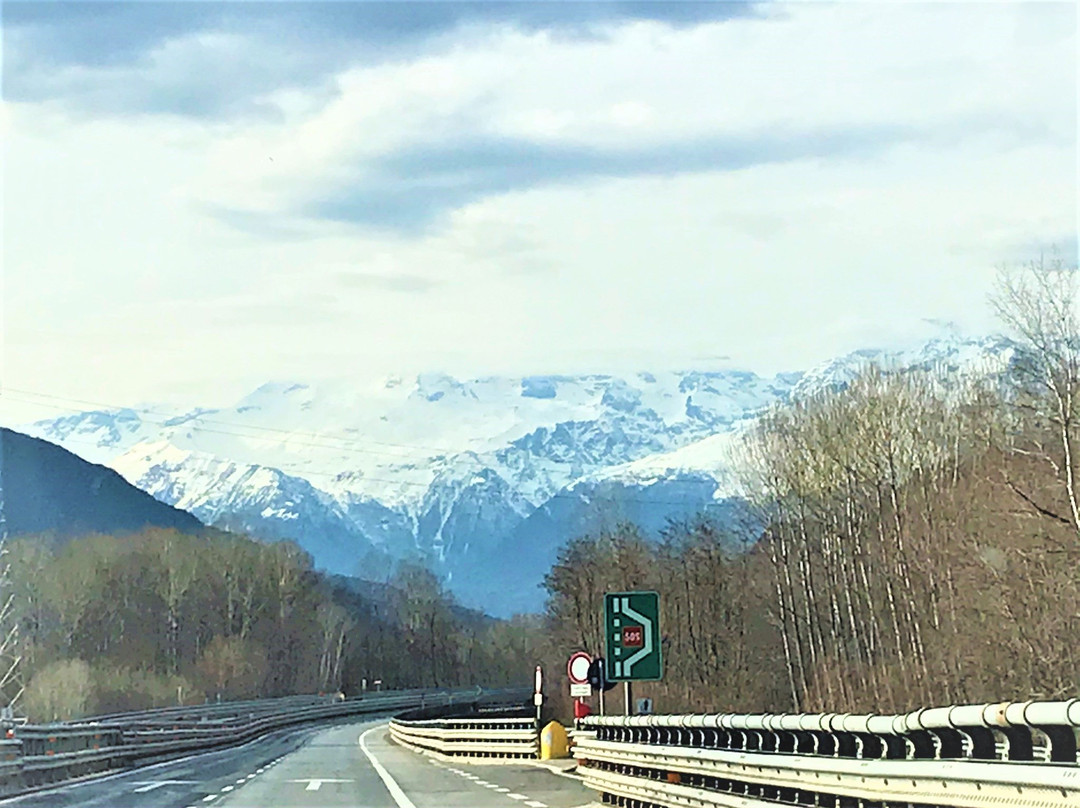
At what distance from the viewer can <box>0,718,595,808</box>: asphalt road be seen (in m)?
24.0

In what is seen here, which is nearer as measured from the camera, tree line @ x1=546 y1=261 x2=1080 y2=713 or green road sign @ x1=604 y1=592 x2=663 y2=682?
green road sign @ x1=604 y1=592 x2=663 y2=682

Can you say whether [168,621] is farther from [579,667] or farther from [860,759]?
[860,759]

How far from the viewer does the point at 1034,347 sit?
153 ft

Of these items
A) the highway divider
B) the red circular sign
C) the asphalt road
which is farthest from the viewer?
the highway divider

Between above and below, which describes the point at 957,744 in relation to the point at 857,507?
below

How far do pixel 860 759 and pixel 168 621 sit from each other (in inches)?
4766

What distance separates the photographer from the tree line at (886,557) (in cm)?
4475

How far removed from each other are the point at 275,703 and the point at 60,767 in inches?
3300

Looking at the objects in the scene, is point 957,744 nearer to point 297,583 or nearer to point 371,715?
point 371,715

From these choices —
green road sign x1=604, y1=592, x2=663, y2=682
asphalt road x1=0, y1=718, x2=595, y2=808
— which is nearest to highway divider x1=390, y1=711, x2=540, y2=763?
asphalt road x1=0, y1=718, x2=595, y2=808

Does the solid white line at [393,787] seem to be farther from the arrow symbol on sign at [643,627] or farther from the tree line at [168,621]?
the tree line at [168,621]

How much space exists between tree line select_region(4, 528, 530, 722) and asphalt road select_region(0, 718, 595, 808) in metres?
40.9

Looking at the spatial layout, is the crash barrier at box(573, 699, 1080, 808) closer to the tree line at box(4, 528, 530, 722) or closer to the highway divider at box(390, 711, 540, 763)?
the highway divider at box(390, 711, 540, 763)

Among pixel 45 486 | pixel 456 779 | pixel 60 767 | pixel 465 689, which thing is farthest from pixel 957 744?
pixel 45 486
